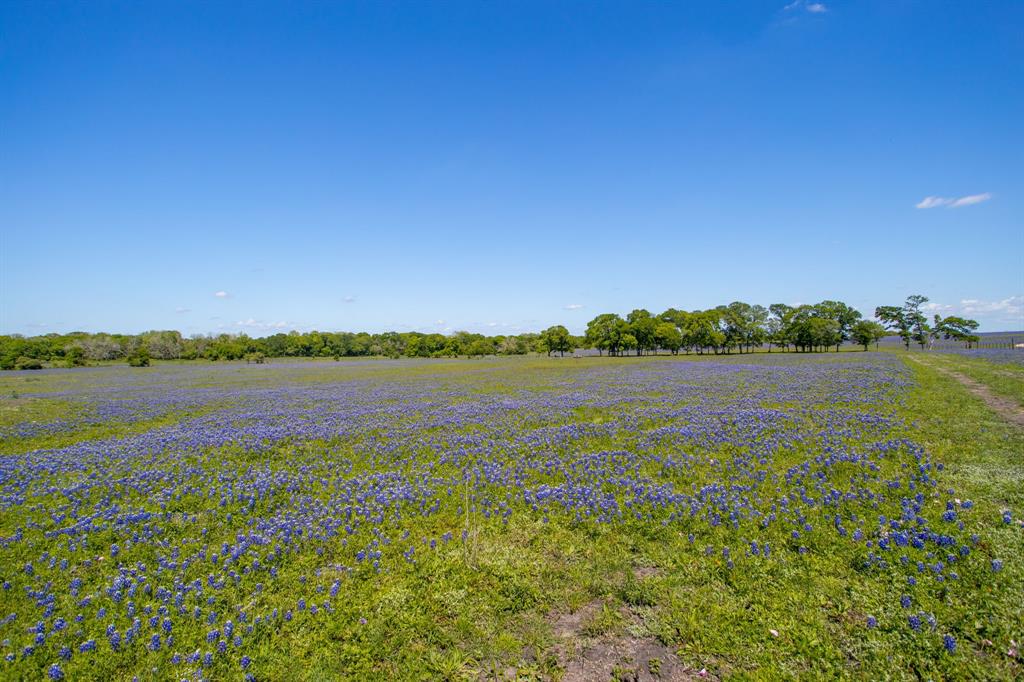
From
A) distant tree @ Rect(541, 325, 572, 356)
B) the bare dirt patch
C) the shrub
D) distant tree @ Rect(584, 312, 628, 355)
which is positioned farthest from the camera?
distant tree @ Rect(541, 325, 572, 356)

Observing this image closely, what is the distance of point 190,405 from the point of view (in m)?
24.8

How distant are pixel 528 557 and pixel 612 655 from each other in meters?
2.28

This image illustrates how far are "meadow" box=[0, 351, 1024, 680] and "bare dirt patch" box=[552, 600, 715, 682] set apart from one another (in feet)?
0.09

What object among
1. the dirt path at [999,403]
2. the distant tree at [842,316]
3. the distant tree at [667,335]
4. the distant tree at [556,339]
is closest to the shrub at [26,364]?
the distant tree at [556,339]

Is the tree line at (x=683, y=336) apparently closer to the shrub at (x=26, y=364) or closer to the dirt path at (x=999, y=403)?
the shrub at (x=26, y=364)

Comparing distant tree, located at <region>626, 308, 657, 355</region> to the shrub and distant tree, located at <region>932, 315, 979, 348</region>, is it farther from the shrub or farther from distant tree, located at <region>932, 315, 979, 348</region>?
the shrub

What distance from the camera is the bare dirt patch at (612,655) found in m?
4.55

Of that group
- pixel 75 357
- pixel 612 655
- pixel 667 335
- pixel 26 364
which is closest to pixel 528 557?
pixel 612 655

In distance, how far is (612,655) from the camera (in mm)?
4840

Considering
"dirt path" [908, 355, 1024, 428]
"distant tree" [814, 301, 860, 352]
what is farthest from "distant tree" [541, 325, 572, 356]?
"dirt path" [908, 355, 1024, 428]

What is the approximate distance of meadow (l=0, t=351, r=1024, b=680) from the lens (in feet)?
15.7

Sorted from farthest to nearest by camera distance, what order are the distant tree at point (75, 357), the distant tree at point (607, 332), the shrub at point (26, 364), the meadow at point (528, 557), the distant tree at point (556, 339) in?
1. the distant tree at point (556, 339)
2. the distant tree at point (607, 332)
3. the distant tree at point (75, 357)
4. the shrub at point (26, 364)
5. the meadow at point (528, 557)

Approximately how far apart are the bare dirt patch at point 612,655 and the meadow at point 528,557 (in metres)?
0.03

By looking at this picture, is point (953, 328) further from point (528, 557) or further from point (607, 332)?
point (528, 557)
